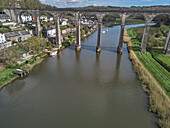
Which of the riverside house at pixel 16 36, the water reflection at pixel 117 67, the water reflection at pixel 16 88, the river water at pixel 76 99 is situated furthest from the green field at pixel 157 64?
the riverside house at pixel 16 36

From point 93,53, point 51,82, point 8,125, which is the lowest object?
point 8,125

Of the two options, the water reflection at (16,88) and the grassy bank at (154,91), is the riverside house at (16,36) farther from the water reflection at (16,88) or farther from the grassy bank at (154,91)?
the grassy bank at (154,91)

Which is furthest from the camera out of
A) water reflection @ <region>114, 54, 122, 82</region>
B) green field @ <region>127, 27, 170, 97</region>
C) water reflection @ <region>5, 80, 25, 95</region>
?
water reflection @ <region>114, 54, 122, 82</region>

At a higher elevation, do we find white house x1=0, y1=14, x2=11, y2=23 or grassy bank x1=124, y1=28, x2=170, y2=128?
white house x1=0, y1=14, x2=11, y2=23

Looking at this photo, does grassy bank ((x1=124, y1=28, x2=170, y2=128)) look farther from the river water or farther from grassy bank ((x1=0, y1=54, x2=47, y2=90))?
grassy bank ((x1=0, y1=54, x2=47, y2=90))

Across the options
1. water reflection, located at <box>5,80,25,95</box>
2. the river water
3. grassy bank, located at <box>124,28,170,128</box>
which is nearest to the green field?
grassy bank, located at <box>124,28,170,128</box>

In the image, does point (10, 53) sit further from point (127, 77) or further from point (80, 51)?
point (127, 77)

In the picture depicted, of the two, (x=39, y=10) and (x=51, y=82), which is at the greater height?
(x=39, y=10)

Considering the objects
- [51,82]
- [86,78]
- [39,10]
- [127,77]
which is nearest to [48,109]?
[51,82]
